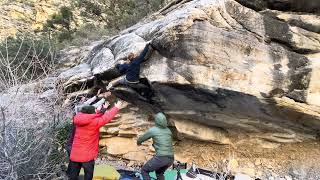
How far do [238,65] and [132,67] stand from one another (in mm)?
1949

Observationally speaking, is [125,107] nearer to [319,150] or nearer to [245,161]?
[245,161]

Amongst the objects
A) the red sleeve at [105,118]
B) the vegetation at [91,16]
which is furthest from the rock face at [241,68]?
the vegetation at [91,16]

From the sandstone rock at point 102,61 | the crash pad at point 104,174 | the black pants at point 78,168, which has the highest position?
the sandstone rock at point 102,61

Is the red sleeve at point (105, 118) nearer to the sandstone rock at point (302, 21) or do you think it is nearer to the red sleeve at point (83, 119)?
the red sleeve at point (83, 119)

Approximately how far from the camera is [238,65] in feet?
25.8

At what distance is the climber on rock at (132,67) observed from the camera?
8.23 metres

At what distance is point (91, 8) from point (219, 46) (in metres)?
17.0

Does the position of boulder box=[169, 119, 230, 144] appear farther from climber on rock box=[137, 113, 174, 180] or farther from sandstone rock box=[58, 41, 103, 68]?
sandstone rock box=[58, 41, 103, 68]

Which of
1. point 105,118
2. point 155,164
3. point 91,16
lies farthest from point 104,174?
point 91,16

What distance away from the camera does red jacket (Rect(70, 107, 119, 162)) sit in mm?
6426

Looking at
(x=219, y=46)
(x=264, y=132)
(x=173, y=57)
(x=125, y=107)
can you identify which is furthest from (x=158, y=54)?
(x=264, y=132)

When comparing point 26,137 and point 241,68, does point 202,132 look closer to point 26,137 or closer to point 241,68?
point 241,68

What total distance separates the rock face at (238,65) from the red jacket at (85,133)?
1.98m

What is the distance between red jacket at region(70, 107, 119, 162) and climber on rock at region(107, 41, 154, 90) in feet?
6.41
